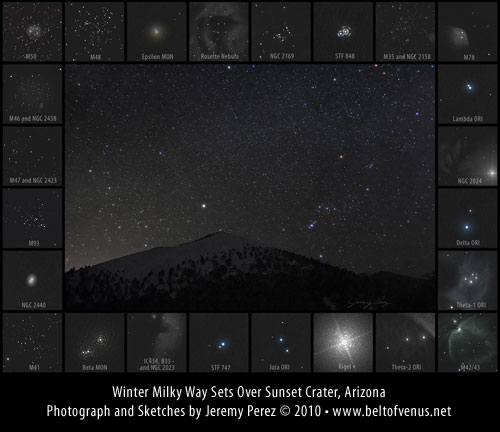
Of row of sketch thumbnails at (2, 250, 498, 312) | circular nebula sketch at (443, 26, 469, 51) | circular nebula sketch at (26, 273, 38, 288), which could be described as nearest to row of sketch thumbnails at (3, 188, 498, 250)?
row of sketch thumbnails at (2, 250, 498, 312)

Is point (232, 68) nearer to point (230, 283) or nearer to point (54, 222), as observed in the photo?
point (230, 283)

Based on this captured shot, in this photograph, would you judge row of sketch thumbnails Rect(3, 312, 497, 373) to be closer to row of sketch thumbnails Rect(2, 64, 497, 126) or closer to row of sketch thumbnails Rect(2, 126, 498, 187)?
row of sketch thumbnails Rect(2, 126, 498, 187)

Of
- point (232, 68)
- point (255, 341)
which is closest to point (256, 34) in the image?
point (232, 68)

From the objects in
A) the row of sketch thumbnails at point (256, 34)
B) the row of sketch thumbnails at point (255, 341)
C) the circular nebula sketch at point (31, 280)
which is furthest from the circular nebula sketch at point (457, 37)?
the circular nebula sketch at point (31, 280)

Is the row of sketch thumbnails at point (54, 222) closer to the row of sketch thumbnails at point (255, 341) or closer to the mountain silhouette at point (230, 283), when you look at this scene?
the mountain silhouette at point (230, 283)

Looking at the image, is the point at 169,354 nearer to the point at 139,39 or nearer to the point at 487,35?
the point at 139,39
